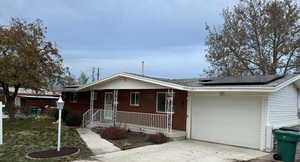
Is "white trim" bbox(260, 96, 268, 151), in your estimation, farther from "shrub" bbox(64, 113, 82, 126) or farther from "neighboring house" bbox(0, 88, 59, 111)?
"neighboring house" bbox(0, 88, 59, 111)

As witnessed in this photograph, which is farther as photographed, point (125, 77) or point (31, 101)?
point (31, 101)

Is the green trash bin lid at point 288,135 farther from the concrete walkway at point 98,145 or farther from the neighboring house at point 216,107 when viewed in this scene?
the concrete walkway at point 98,145

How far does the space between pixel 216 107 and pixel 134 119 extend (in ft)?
16.1

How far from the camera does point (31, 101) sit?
28.5 metres

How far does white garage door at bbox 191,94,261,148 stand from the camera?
980cm

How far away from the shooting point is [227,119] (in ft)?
34.7

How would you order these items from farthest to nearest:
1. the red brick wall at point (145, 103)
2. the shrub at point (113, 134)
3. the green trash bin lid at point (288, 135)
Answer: the red brick wall at point (145, 103) → the shrub at point (113, 134) → the green trash bin lid at point (288, 135)

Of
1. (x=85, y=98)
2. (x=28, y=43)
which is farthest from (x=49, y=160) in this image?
(x=85, y=98)

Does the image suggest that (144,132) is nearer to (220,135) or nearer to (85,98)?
(220,135)

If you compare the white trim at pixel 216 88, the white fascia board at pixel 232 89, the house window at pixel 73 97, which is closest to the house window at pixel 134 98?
the white trim at pixel 216 88

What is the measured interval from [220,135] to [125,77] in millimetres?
5675

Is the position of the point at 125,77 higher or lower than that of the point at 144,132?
higher

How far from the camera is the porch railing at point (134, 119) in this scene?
12610 mm

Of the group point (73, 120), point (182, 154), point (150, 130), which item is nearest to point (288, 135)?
point (182, 154)
